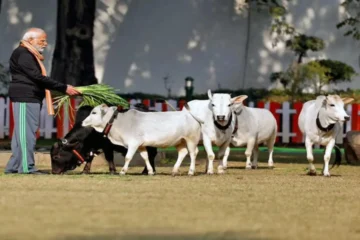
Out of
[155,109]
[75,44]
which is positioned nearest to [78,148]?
[155,109]

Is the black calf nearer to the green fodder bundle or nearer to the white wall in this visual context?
the green fodder bundle

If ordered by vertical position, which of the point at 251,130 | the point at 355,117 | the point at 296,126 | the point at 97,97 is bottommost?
the point at 296,126

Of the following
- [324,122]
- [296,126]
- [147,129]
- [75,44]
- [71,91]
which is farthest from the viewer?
[75,44]

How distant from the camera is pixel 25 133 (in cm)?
1789

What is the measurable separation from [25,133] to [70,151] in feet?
2.72

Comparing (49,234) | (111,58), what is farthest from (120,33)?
(49,234)

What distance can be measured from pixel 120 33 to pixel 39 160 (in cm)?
1387

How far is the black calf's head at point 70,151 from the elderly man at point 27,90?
0.48m

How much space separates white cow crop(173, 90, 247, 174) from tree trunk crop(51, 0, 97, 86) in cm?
1194

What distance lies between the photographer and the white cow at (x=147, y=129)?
58.2 ft

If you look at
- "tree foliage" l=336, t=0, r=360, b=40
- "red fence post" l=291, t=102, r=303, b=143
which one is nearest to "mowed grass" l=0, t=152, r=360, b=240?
"red fence post" l=291, t=102, r=303, b=143

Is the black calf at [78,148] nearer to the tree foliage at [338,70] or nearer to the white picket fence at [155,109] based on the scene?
the white picket fence at [155,109]

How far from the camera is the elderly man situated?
17.8 m

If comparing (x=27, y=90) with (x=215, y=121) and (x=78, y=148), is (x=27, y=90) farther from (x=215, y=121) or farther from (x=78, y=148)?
(x=215, y=121)
